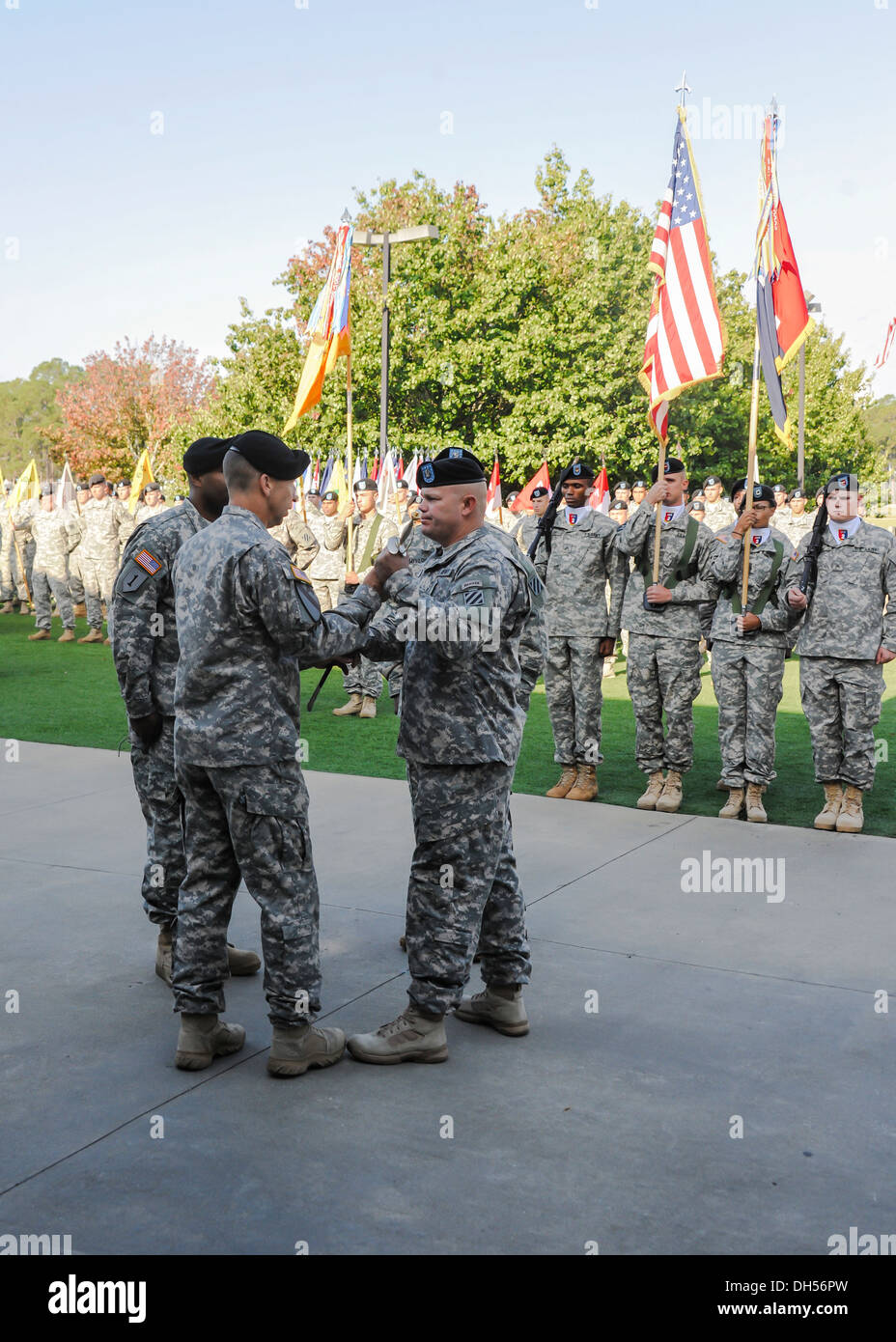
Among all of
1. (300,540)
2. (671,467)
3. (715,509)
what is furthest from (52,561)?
(671,467)

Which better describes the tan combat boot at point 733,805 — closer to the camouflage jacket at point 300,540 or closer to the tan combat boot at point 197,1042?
the tan combat boot at point 197,1042

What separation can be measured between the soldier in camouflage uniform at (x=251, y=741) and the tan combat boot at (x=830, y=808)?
4.41m

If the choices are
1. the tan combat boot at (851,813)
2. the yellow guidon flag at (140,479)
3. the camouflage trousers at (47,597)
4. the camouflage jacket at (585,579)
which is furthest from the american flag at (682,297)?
the yellow guidon flag at (140,479)

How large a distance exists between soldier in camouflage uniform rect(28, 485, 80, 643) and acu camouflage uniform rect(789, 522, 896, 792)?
12.6 meters

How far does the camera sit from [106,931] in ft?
17.5

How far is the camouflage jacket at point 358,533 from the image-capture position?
11.0 metres

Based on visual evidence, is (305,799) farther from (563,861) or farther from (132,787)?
(132,787)

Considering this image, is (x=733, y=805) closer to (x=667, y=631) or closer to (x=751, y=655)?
(x=751, y=655)

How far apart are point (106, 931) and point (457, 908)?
6.70 feet

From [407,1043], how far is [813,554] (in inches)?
192

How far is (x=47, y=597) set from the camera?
17.9 m

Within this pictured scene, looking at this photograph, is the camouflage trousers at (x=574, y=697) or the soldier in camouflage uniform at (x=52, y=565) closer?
the camouflage trousers at (x=574, y=697)
